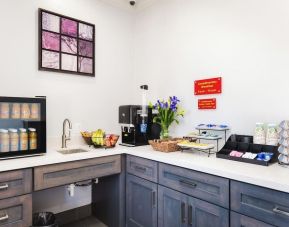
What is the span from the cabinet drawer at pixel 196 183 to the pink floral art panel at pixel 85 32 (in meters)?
1.61

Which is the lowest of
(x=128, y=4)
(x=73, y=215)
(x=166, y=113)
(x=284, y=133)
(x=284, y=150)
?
(x=73, y=215)

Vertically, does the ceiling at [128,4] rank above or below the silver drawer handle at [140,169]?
above

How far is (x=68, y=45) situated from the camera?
230 cm

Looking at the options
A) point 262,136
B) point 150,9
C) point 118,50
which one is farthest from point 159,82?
point 262,136

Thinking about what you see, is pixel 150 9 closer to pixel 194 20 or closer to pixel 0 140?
pixel 194 20

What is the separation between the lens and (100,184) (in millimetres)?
2410

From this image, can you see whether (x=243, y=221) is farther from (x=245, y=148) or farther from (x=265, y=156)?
(x=245, y=148)

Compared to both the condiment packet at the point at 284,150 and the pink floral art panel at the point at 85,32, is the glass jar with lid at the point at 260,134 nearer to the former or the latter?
the condiment packet at the point at 284,150

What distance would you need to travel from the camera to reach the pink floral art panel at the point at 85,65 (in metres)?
2.40

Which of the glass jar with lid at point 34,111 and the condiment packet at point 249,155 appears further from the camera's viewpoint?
the glass jar with lid at point 34,111

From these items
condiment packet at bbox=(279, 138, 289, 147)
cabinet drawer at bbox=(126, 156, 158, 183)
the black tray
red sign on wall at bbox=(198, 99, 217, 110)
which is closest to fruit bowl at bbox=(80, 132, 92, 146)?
cabinet drawer at bbox=(126, 156, 158, 183)

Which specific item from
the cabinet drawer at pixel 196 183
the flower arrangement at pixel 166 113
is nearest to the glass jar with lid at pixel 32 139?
the cabinet drawer at pixel 196 183

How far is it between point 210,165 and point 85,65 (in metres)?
1.70

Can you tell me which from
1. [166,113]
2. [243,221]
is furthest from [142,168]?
[243,221]
